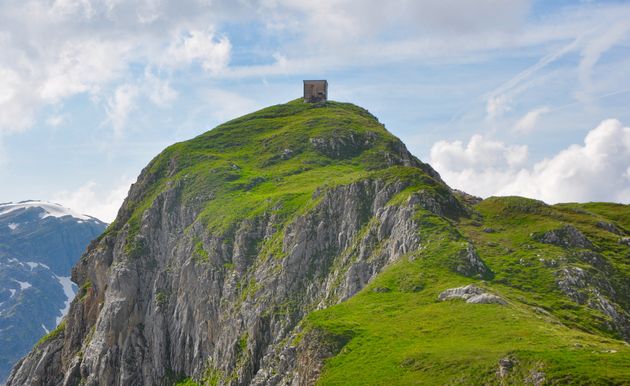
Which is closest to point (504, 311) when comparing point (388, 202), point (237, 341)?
point (388, 202)

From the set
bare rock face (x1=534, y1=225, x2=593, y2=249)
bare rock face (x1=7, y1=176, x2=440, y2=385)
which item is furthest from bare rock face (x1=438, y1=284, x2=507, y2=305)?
bare rock face (x1=534, y1=225, x2=593, y2=249)

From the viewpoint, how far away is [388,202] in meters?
109

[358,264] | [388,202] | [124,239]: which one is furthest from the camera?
[124,239]

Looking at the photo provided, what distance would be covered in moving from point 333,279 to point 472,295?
34.7 meters

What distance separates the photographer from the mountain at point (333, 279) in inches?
2552

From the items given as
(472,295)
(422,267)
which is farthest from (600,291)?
(422,267)

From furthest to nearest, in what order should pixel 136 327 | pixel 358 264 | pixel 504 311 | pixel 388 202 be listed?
pixel 136 327, pixel 388 202, pixel 358 264, pixel 504 311

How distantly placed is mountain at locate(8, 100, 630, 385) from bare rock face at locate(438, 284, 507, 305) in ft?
0.74

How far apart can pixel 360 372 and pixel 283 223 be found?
212 feet

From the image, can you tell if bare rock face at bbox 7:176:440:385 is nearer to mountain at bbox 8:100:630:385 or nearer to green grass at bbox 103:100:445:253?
→ mountain at bbox 8:100:630:385

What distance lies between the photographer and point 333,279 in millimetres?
106750

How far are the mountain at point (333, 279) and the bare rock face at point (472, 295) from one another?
0.23 m

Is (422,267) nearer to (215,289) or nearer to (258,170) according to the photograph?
(215,289)

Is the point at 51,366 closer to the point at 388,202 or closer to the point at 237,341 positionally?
the point at 237,341
